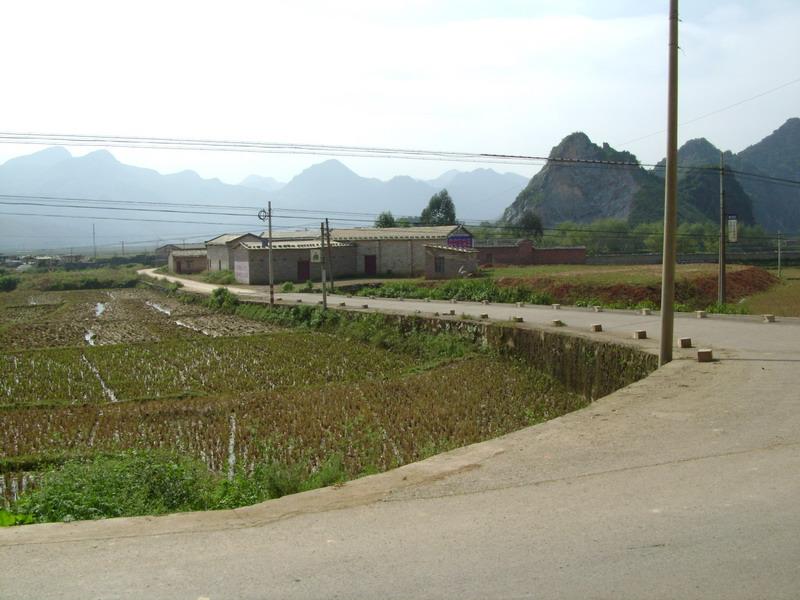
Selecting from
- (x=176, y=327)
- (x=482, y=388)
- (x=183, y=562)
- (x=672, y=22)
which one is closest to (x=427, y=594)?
(x=183, y=562)

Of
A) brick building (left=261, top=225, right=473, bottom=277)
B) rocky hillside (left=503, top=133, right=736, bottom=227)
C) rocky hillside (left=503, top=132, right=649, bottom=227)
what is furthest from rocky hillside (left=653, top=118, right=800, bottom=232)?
brick building (left=261, top=225, right=473, bottom=277)

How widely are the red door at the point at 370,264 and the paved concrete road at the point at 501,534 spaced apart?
46965 millimetres

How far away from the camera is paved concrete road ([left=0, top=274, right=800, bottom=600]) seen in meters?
4.29

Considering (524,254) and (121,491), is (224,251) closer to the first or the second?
(524,254)

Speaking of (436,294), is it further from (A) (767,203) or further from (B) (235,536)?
(A) (767,203)

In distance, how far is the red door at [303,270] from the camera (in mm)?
52906

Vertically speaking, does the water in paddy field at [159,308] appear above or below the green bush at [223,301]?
below

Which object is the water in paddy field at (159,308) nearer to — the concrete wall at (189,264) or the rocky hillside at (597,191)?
the concrete wall at (189,264)

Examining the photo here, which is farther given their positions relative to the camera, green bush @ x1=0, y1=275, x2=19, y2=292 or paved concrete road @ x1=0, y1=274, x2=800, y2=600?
green bush @ x1=0, y1=275, x2=19, y2=292

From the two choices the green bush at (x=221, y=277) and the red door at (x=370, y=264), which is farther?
the green bush at (x=221, y=277)

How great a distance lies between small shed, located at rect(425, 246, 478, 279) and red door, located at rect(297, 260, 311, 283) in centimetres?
901

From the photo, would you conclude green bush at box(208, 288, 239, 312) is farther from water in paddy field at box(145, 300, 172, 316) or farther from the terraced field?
the terraced field

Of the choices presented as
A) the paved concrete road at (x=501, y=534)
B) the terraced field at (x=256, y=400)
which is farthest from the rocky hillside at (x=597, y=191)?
the paved concrete road at (x=501, y=534)

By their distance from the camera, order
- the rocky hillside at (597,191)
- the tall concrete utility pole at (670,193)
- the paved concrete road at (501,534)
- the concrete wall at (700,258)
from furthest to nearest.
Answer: the rocky hillside at (597,191), the concrete wall at (700,258), the tall concrete utility pole at (670,193), the paved concrete road at (501,534)
